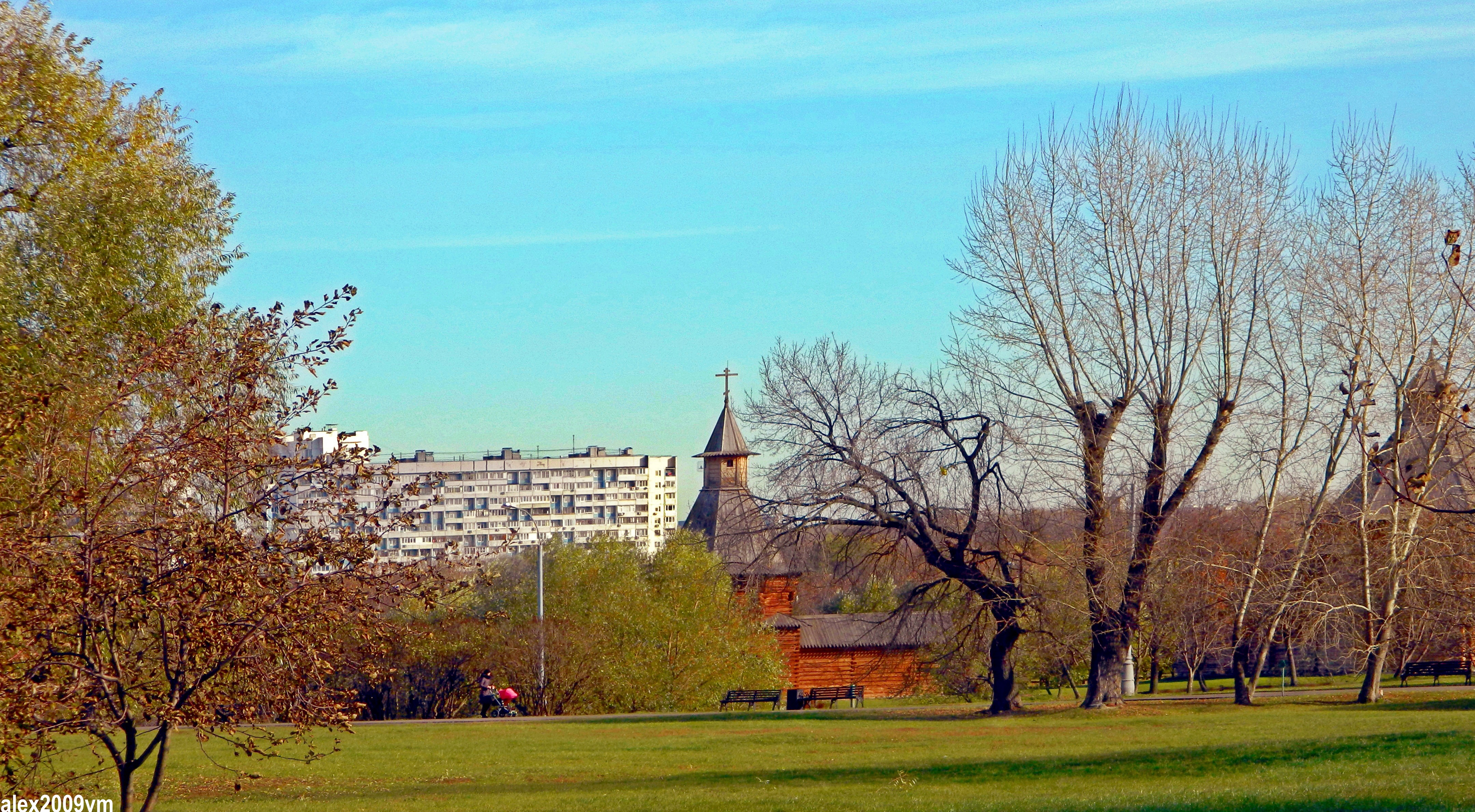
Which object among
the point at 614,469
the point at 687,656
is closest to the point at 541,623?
the point at 687,656

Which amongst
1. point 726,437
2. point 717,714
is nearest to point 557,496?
point 726,437

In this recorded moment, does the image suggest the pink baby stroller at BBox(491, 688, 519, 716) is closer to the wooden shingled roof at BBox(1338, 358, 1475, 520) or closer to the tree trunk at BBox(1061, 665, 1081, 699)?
the tree trunk at BBox(1061, 665, 1081, 699)

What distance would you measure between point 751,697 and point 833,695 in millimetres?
2977

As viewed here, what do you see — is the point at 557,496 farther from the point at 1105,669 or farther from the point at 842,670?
the point at 1105,669

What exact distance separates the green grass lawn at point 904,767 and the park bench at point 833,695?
1376 centimetres

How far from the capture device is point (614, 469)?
171750mm

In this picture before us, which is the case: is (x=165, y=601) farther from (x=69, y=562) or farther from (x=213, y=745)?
(x=213, y=745)

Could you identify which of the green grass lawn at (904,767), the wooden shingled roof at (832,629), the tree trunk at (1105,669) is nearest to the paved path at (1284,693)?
the tree trunk at (1105,669)

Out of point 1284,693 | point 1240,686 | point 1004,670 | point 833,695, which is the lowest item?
point 833,695

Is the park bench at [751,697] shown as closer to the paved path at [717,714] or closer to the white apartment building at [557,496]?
the paved path at [717,714]

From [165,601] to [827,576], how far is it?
23.4 metres

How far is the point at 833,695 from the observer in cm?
4094

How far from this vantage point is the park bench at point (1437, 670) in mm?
41594

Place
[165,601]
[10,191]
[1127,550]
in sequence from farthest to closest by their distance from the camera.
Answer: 1. [1127,550]
2. [10,191]
3. [165,601]
